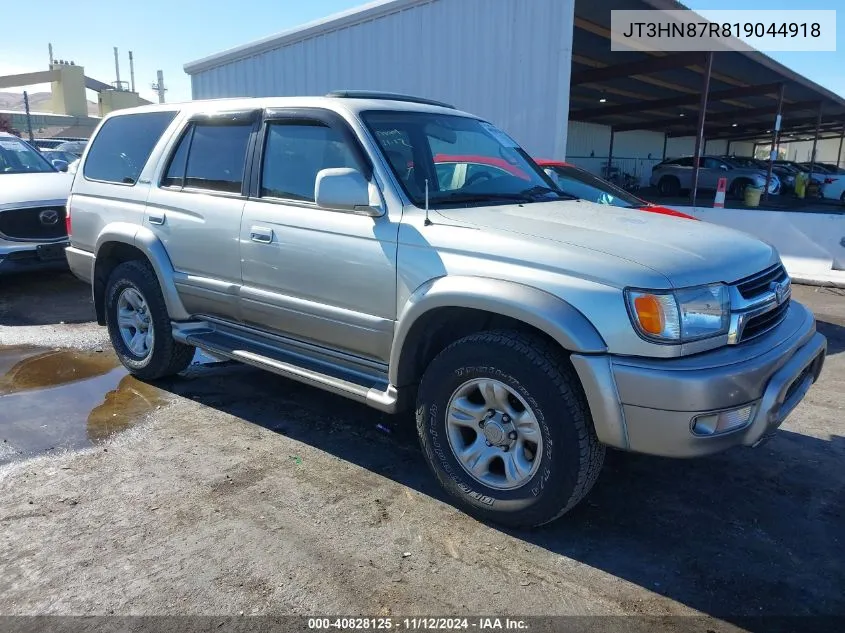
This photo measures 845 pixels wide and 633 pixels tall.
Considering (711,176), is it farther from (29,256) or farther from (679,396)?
(679,396)

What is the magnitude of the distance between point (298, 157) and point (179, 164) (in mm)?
1107

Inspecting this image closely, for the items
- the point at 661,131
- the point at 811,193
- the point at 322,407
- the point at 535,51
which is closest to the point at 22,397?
the point at 322,407

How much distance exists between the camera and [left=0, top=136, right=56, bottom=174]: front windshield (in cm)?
857

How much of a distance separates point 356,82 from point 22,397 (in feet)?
29.8

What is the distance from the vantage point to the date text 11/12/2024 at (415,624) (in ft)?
7.89

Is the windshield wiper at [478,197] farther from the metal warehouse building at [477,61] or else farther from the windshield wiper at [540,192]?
the metal warehouse building at [477,61]

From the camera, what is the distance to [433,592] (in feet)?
8.51

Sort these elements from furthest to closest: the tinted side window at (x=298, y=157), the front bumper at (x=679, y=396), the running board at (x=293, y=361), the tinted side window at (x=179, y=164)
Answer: the tinted side window at (x=179, y=164) → the tinted side window at (x=298, y=157) → the running board at (x=293, y=361) → the front bumper at (x=679, y=396)

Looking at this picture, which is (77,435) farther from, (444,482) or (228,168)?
(444,482)

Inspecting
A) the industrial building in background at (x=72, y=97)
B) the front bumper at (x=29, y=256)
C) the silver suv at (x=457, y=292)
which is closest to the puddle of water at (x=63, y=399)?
the silver suv at (x=457, y=292)

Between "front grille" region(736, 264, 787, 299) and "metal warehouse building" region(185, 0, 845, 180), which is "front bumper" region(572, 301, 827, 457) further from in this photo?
"metal warehouse building" region(185, 0, 845, 180)

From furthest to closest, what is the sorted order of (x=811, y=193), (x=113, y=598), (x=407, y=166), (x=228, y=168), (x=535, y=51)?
(x=811, y=193) < (x=535, y=51) < (x=228, y=168) < (x=407, y=166) < (x=113, y=598)

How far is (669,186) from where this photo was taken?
83.7ft

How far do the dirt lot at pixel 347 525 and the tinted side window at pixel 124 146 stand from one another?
5.52 feet
